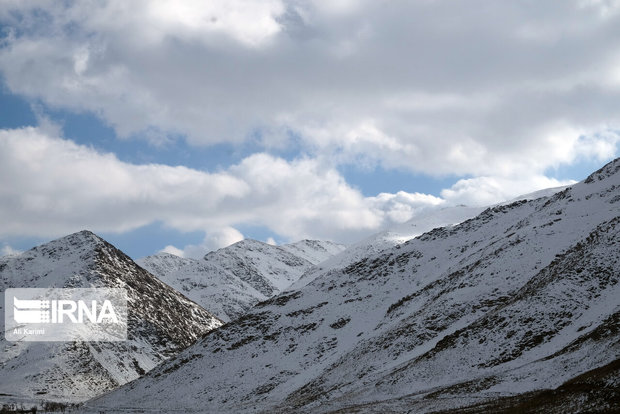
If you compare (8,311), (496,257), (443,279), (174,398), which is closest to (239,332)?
(174,398)

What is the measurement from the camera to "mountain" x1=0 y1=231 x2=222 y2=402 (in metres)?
114

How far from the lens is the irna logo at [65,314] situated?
441 feet

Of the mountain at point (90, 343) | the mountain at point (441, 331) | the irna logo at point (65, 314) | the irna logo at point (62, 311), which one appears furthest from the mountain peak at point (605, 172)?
the irna logo at point (62, 311)

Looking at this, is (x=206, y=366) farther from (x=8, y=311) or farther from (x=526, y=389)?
(x=8, y=311)

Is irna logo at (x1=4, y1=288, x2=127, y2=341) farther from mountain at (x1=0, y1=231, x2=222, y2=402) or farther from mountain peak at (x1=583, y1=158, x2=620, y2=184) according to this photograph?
mountain peak at (x1=583, y1=158, x2=620, y2=184)

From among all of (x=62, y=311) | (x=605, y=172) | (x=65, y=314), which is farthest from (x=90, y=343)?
(x=605, y=172)

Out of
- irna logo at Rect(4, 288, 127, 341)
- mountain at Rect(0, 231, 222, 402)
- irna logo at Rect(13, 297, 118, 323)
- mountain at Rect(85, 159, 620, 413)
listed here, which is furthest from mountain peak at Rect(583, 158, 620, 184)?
irna logo at Rect(13, 297, 118, 323)

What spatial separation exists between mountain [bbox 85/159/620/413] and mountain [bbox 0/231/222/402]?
18.2 meters

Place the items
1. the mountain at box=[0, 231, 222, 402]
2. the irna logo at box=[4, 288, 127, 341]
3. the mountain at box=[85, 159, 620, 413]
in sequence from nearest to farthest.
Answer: the mountain at box=[85, 159, 620, 413] → the mountain at box=[0, 231, 222, 402] → the irna logo at box=[4, 288, 127, 341]

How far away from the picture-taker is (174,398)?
90.3 m

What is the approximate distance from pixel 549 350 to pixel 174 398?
59986 millimetres

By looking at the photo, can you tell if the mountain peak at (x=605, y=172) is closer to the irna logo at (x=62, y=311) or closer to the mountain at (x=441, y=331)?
the mountain at (x=441, y=331)

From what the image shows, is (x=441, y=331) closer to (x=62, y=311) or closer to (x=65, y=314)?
(x=65, y=314)

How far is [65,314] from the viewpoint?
143500mm
